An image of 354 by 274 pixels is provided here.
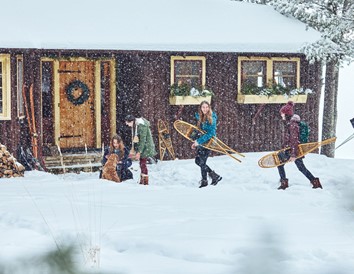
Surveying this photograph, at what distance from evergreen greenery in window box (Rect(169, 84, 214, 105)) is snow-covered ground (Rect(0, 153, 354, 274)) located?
451 centimetres

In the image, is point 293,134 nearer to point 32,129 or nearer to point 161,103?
point 161,103

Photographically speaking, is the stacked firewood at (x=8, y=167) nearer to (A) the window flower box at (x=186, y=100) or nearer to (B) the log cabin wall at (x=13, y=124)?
(B) the log cabin wall at (x=13, y=124)

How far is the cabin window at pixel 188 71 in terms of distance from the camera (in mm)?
16234

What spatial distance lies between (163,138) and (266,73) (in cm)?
302

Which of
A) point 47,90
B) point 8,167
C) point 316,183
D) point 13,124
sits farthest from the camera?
point 47,90

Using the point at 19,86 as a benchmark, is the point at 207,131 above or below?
below

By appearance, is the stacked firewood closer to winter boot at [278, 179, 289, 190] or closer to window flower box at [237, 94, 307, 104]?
winter boot at [278, 179, 289, 190]

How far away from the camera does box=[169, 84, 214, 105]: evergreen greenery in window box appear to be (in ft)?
52.5

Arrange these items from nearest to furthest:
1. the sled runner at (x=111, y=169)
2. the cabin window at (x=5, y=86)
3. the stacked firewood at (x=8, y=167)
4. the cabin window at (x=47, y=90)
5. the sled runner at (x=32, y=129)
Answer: the sled runner at (x=111, y=169), the stacked firewood at (x=8, y=167), the sled runner at (x=32, y=129), the cabin window at (x=5, y=86), the cabin window at (x=47, y=90)

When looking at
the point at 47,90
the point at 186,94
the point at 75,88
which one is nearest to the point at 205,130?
the point at 186,94

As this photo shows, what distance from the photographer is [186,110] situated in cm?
1650

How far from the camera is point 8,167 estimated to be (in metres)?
13.0

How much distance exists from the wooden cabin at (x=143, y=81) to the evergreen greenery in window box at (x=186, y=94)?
0.06 meters

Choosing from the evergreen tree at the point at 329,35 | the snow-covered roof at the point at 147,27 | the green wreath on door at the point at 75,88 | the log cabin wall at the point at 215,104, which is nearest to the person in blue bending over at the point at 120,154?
the snow-covered roof at the point at 147,27
